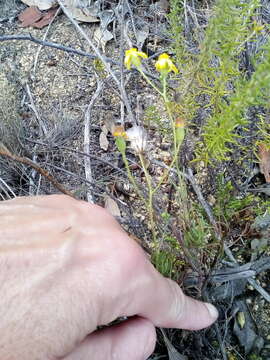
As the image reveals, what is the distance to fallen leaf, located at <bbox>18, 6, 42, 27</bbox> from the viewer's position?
96.7 inches

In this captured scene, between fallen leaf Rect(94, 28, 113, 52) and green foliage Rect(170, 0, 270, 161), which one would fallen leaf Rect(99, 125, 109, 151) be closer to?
fallen leaf Rect(94, 28, 113, 52)

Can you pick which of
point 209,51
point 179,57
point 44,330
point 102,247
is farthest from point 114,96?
point 44,330

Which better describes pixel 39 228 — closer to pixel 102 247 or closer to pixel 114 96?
pixel 102 247

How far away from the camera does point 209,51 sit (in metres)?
0.99

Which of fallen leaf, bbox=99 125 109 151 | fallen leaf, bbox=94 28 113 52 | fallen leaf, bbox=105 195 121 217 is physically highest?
fallen leaf, bbox=94 28 113 52

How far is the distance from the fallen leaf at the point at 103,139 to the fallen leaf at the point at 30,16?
3.27 ft

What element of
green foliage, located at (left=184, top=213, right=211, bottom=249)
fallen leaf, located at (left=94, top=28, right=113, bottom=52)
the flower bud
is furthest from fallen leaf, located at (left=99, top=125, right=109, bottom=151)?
green foliage, located at (left=184, top=213, right=211, bottom=249)

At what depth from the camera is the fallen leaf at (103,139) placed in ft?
6.11

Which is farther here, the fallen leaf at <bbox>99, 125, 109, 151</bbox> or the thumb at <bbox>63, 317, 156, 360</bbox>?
the fallen leaf at <bbox>99, 125, 109, 151</bbox>

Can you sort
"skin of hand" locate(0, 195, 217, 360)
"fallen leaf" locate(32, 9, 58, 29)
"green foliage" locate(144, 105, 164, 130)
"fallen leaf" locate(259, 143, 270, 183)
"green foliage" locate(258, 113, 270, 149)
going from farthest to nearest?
"fallen leaf" locate(32, 9, 58, 29) → "fallen leaf" locate(259, 143, 270, 183) → "green foliage" locate(144, 105, 164, 130) → "green foliage" locate(258, 113, 270, 149) → "skin of hand" locate(0, 195, 217, 360)

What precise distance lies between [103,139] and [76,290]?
1.10 metres

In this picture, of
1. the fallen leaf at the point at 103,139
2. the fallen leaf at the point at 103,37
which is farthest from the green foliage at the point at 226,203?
the fallen leaf at the point at 103,37

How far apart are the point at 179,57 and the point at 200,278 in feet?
2.13

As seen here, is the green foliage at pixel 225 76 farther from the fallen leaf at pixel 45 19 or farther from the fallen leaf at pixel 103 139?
the fallen leaf at pixel 45 19
